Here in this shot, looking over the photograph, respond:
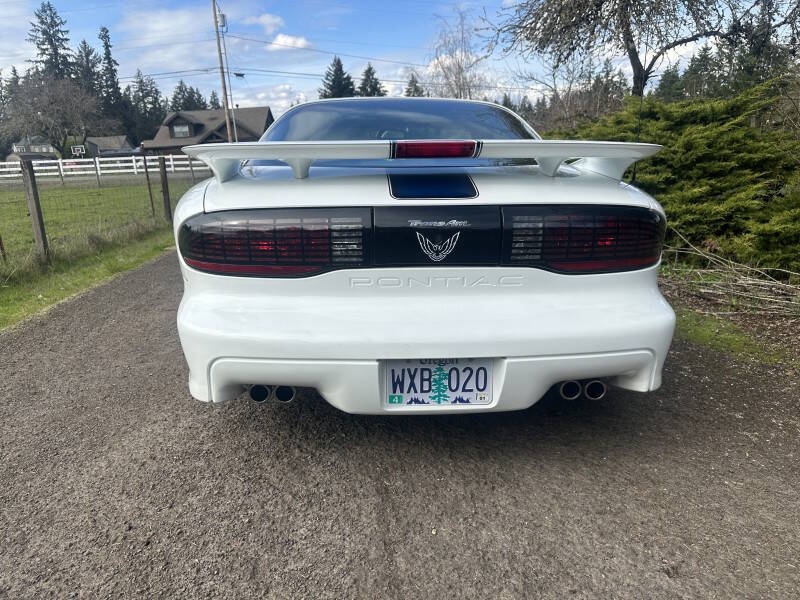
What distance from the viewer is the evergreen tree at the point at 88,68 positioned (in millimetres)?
74312

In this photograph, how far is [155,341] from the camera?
3939 millimetres

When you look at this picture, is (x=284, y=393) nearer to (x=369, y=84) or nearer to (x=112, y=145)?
(x=369, y=84)

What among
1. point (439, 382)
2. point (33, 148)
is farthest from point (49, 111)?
point (439, 382)

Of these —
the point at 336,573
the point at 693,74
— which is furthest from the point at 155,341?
the point at 693,74

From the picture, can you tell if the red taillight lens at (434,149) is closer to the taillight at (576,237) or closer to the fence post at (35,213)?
the taillight at (576,237)

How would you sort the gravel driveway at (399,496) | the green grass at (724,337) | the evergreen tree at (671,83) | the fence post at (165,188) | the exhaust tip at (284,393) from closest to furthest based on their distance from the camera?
1. the gravel driveway at (399,496)
2. the exhaust tip at (284,393)
3. the green grass at (724,337)
4. the evergreen tree at (671,83)
5. the fence post at (165,188)

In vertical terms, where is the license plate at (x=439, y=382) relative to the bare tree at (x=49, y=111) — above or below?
below

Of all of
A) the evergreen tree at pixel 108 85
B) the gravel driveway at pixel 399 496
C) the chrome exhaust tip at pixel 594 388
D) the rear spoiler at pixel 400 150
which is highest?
the evergreen tree at pixel 108 85

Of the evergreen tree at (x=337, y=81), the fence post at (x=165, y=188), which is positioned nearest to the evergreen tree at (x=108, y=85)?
the evergreen tree at (x=337, y=81)

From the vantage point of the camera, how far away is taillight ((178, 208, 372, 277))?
1.93 metres

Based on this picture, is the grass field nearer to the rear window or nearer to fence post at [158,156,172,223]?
fence post at [158,156,172,223]

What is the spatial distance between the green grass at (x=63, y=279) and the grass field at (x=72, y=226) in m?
0.08

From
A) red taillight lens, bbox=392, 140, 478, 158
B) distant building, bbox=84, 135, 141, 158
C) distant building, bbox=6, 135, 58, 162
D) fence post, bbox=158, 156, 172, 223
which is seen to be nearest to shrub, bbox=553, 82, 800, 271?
red taillight lens, bbox=392, 140, 478, 158

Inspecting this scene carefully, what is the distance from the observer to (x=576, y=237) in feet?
6.57
